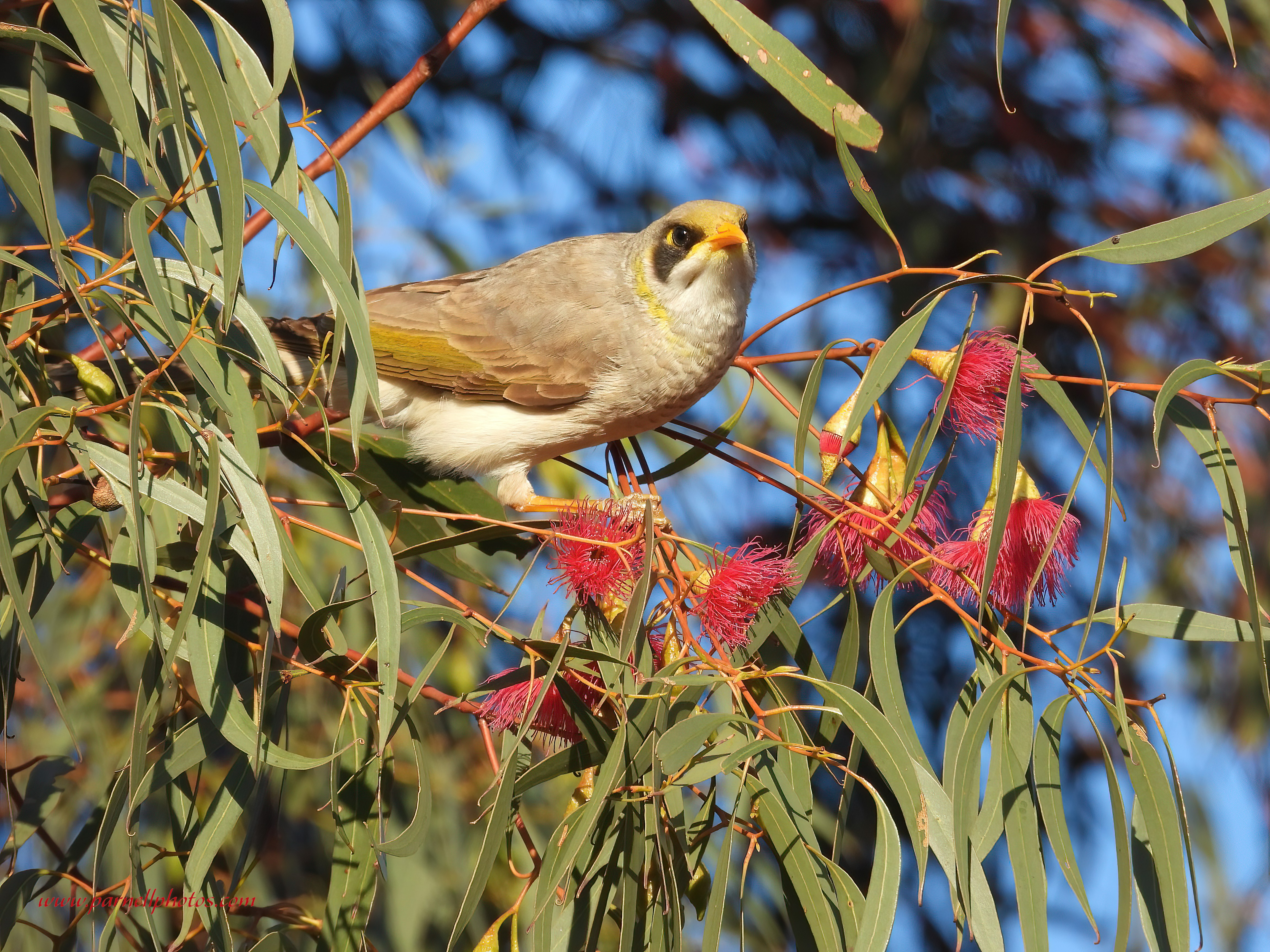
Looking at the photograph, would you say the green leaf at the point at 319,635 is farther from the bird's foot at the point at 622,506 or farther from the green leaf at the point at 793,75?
the green leaf at the point at 793,75

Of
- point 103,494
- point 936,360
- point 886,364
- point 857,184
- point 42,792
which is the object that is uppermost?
point 857,184

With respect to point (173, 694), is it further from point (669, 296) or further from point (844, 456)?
point (669, 296)

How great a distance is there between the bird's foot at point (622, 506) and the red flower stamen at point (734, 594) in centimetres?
14

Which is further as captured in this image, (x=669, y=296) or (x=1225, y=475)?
(x=669, y=296)

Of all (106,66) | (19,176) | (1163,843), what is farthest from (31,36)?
(1163,843)

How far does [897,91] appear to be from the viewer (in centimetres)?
424

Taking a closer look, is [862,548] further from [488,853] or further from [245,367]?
[245,367]

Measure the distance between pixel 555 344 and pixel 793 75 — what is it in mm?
1197

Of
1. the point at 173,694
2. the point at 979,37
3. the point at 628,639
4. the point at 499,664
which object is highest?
the point at 979,37

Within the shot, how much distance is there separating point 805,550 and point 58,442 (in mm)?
1189

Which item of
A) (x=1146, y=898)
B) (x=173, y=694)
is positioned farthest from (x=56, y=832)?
(x=1146, y=898)

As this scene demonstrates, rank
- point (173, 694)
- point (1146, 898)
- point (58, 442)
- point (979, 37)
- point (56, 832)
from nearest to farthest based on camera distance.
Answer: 1. point (58, 442)
2. point (173, 694)
3. point (1146, 898)
4. point (56, 832)
5. point (979, 37)

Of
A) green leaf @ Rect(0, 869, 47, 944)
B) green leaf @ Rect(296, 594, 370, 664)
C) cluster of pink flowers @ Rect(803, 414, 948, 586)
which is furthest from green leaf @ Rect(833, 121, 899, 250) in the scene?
green leaf @ Rect(0, 869, 47, 944)

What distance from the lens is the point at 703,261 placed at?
9.17 feet
